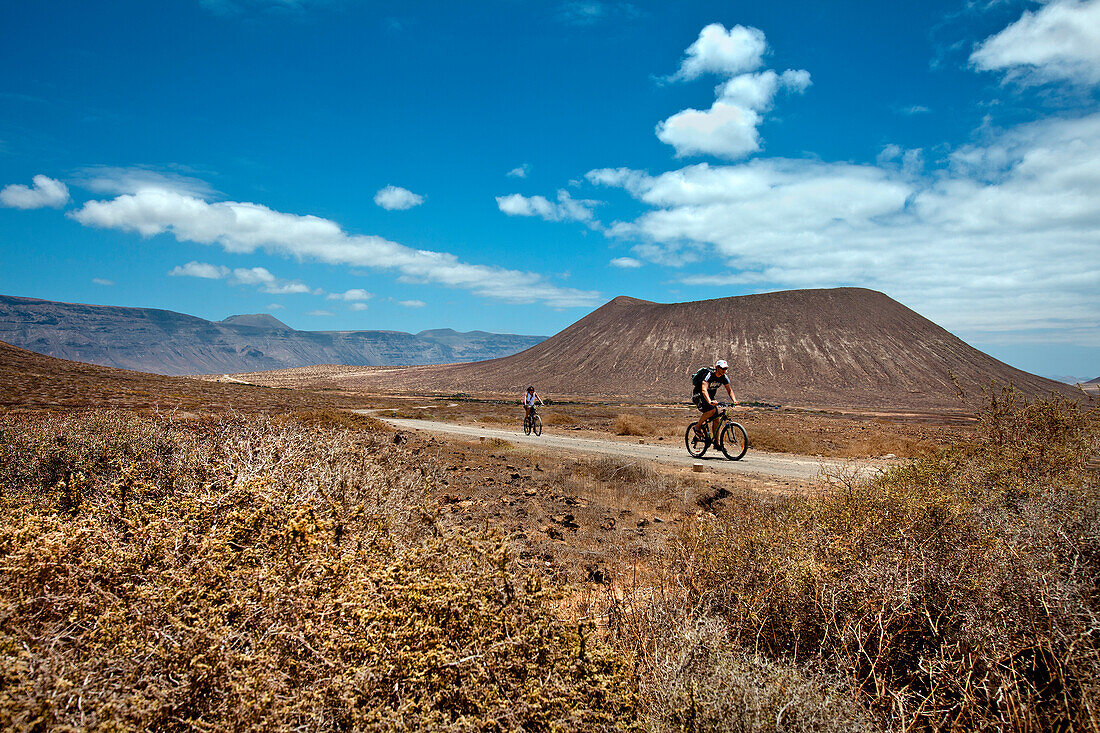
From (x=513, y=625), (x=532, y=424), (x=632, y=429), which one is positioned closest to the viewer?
(x=513, y=625)

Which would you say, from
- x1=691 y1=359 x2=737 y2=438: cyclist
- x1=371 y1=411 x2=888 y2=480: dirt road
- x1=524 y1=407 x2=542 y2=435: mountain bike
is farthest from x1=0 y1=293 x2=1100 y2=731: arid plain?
x1=524 y1=407 x2=542 y2=435: mountain bike

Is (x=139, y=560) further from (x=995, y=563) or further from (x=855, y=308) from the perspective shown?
(x=855, y=308)

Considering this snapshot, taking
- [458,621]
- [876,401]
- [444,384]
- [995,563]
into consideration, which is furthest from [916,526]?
[444,384]

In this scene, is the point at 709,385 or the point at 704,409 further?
the point at 704,409

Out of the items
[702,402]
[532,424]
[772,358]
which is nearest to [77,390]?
[532,424]

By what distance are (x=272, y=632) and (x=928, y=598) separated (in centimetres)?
367

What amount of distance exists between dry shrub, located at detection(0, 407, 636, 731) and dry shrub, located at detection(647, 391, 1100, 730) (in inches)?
49.3

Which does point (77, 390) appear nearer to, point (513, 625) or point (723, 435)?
point (723, 435)

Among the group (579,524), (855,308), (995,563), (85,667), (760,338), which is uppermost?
(855,308)

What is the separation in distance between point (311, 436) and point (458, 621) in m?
4.54

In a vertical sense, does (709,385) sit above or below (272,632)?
above

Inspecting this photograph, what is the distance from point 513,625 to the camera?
2.79 metres

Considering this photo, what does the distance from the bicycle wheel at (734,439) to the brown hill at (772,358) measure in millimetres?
61161

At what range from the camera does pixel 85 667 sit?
2.20m
